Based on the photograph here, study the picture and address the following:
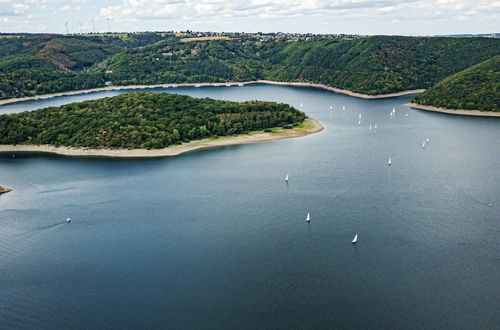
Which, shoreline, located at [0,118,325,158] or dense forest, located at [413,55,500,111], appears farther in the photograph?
dense forest, located at [413,55,500,111]

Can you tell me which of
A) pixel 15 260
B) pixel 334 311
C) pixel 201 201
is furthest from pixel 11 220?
pixel 334 311

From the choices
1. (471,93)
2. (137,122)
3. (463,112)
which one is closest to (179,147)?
(137,122)

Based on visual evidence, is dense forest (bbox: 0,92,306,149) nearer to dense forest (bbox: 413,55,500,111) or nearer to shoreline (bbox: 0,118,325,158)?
shoreline (bbox: 0,118,325,158)

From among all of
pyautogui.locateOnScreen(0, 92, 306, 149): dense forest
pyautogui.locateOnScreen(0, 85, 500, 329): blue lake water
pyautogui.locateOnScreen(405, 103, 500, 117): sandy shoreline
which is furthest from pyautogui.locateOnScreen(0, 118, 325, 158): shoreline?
pyautogui.locateOnScreen(405, 103, 500, 117): sandy shoreline

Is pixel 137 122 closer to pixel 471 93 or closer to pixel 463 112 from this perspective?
pixel 463 112

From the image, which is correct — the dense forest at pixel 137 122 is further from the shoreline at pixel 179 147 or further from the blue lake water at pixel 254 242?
the blue lake water at pixel 254 242

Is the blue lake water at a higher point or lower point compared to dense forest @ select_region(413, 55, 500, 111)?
lower
